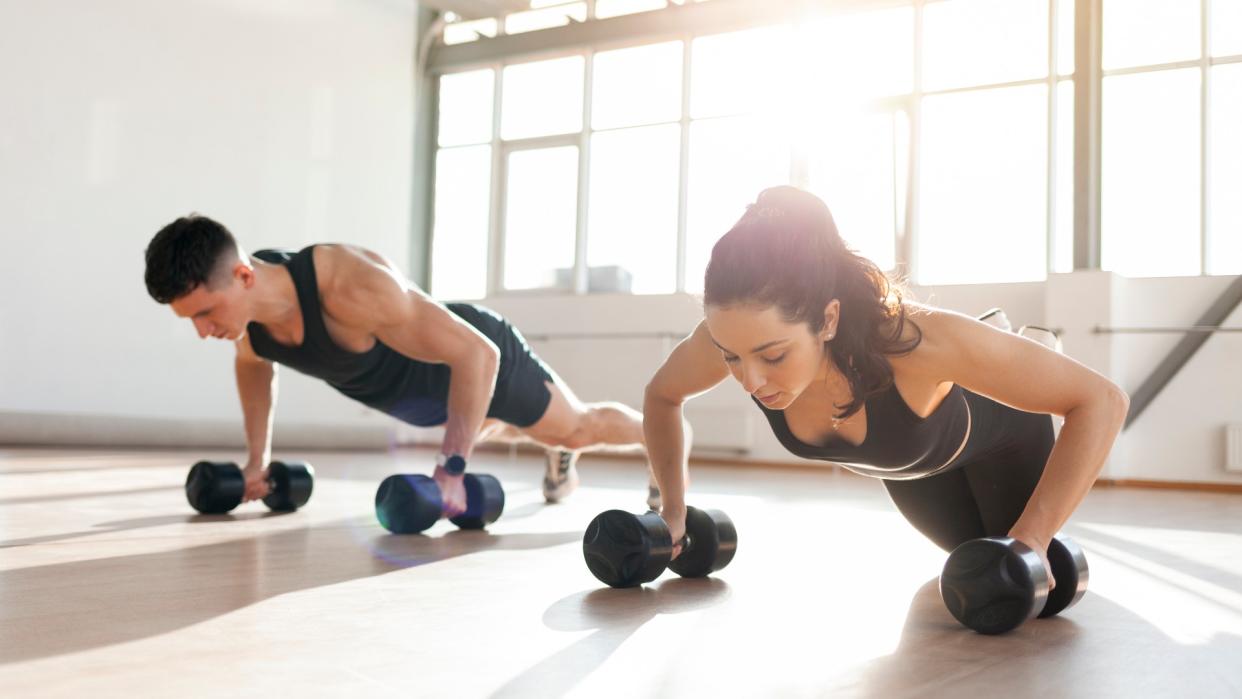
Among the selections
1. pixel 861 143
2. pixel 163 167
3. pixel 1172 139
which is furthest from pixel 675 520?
pixel 163 167

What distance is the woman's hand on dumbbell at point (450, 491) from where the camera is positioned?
2.54 m

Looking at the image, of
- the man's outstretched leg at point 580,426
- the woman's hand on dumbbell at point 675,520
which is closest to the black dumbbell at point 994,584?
the woman's hand on dumbbell at point 675,520

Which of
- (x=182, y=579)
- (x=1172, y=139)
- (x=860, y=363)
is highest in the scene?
(x=1172, y=139)

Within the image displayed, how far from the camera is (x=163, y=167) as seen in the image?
699 centimetres

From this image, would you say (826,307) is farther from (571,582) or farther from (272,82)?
(272,82)

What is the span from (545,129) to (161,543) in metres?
6.65

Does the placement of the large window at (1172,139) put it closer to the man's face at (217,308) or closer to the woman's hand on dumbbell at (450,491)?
the woman's hand on dumbbell at (450,491)

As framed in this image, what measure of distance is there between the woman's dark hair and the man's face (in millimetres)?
1399

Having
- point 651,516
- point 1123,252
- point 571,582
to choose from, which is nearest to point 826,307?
point 651,516

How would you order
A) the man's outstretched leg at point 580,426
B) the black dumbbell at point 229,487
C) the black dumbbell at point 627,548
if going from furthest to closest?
the man's outstretched leg at point 580,426 < the black dumbbell at point 229,487 < the black dumbbell at point 627,548

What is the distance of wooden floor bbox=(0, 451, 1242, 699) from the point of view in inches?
46.3

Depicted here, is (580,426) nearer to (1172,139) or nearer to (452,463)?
(452,463)

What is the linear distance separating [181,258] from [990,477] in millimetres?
1766

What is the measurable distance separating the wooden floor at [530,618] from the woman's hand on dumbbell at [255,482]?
0.06m
